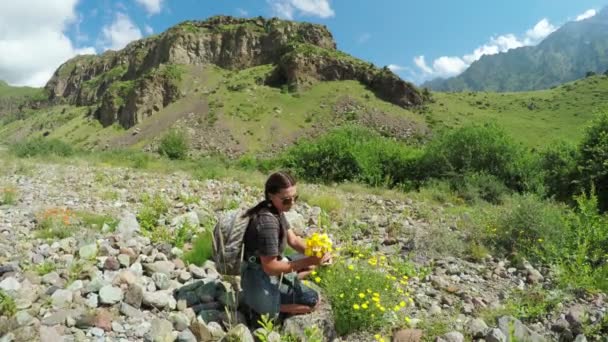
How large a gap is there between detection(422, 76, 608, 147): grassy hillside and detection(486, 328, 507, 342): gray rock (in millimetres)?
56713

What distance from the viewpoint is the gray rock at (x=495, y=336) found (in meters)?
3.63

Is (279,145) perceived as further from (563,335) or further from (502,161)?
(563,335)

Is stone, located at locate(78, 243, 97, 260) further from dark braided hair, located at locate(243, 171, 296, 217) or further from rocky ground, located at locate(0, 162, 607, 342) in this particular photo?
dark braided hair, located at locate(243, 171, 296, 217)

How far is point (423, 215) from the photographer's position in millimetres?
10008

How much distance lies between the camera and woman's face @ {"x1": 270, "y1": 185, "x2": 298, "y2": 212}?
3758mm

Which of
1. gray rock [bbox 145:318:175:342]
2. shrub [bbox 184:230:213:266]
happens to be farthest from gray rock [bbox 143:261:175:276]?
gray rock [bbox 145:318:175:342]

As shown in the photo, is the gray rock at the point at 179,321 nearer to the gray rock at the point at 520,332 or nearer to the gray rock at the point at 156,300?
the gray rock at the point at 156,300

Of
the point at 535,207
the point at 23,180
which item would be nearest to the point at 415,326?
the point at 535,207

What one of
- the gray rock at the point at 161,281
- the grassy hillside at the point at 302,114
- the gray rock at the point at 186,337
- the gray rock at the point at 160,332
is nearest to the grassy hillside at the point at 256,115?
the grassy hillside at the point at 302,114

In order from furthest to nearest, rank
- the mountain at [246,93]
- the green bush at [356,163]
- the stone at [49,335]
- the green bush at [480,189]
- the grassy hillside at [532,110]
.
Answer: the grassy hillside at [532,110], the mountain at [246,93], the green bush at [356,163], the green bush at [480,189], the stone at [49,335]

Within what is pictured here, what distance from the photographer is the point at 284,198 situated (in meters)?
3.77

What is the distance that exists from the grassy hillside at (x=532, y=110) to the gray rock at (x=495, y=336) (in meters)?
56.7

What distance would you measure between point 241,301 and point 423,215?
278 inches

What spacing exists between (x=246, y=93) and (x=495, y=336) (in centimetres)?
7063
